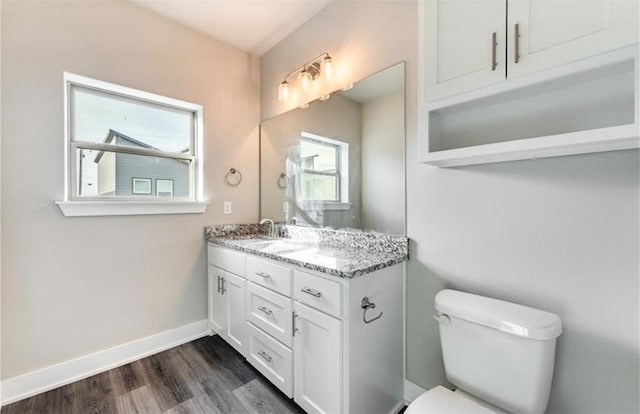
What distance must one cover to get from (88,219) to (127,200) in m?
0.26

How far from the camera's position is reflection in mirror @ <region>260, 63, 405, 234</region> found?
1675 millimetres

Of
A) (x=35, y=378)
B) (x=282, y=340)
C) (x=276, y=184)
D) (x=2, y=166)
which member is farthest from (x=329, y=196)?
(x=35, y=378)

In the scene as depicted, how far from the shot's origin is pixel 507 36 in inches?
40.3

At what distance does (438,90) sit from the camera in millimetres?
1212

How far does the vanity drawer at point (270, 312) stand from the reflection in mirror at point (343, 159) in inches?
26.9

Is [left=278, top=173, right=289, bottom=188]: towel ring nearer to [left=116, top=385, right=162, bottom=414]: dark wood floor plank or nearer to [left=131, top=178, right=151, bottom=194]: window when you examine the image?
[left=131, top=178, right=151, bottom=194]: window

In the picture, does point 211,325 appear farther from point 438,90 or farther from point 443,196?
point 438,90

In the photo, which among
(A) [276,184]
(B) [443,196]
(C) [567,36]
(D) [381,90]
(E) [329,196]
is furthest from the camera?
(A) [276,184]

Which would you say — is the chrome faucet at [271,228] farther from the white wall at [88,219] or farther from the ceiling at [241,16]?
the ceiling at [241,16]

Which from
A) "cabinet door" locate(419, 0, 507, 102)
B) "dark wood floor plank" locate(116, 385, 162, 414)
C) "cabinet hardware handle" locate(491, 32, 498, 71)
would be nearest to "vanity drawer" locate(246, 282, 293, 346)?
"dark wood floor plank" locate(116, 385, 162, 414)

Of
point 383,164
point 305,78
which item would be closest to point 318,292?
point 383,164

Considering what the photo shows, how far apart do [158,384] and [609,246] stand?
95.4 inches

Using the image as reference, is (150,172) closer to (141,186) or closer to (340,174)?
(141,186)

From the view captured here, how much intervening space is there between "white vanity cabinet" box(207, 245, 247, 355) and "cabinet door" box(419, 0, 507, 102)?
5.10ft
